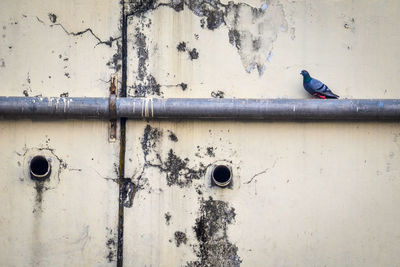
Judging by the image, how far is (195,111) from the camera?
3.71 meters

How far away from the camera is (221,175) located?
3.84 m

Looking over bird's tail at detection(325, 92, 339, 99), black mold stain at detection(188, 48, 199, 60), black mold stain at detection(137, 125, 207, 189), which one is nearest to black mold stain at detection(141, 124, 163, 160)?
black mold stain at detection(137, 125, 207, 189)

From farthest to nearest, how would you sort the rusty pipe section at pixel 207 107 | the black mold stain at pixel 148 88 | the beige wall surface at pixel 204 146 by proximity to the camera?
the black mold stain at pixel 148 88, the beige wall surface at pixel 204 146, the rusty pipe section at pixel 207 107

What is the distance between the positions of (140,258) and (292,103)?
1.94 meters

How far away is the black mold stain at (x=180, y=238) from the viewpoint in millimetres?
3801

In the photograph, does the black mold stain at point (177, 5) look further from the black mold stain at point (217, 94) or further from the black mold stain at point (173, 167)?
the black mold stain at point (173, 167)

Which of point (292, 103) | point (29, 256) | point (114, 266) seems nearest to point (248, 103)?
point (292, 103)

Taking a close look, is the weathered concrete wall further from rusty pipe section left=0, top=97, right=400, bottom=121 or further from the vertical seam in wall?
rusty pipe section left=0, top=97, right=400, bottom=121

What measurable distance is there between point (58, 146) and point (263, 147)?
1.88 meters

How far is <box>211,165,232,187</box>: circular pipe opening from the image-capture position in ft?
12.3

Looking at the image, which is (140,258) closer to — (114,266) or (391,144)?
(114,266)

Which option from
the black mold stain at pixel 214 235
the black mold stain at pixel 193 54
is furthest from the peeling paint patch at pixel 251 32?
the black mold stain at pixel 214 235

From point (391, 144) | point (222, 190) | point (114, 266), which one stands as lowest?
point (114, 266)

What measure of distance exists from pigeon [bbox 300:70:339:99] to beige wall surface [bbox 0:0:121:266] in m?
1.79
